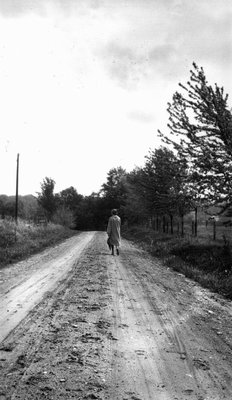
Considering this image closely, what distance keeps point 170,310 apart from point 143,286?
226 cm

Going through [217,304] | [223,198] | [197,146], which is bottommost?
[217,304]

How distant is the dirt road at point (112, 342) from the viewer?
361 centimetres

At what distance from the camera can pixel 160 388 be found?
3.64 metres

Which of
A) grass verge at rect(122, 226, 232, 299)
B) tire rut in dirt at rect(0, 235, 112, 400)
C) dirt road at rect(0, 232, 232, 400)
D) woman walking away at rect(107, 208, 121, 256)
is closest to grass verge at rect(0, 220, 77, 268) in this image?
woman walking away at rect(107, 208, 121, 256)

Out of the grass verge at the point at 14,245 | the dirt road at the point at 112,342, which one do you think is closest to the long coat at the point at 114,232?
the grass verge at the point at 14,245

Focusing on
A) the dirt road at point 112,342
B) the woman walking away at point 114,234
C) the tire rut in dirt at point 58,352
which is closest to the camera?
the tire rut in dirt at point 58,352

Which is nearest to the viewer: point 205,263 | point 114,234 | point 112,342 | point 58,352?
point 58,352

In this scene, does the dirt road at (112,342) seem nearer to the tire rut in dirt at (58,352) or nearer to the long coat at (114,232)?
the tire rut in dirt at (58,352)

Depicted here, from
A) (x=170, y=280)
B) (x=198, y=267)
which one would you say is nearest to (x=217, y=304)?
(x=170, y=280)

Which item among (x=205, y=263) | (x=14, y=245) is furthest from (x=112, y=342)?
(x=14, y=245)

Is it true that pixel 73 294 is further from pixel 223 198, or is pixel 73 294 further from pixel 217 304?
pixel 223 198

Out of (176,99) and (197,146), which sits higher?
(176,99)

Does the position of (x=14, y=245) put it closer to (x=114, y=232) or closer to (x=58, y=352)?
(x=114, y=232)

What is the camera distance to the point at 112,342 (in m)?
4.82
